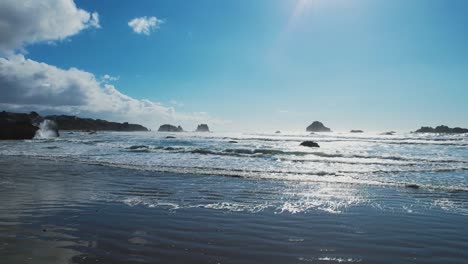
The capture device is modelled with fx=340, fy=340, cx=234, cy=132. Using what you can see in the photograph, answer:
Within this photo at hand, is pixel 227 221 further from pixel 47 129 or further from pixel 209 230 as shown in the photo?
pixel 47 129

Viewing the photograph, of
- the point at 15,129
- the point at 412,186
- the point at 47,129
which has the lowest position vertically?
the point at 412,186

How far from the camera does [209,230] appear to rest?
7.05 m

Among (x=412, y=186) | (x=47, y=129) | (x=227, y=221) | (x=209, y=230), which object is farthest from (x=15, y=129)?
(x=209, y=230)

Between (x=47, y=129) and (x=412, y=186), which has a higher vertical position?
(x=47, y=129)

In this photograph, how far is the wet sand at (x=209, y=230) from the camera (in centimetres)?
552

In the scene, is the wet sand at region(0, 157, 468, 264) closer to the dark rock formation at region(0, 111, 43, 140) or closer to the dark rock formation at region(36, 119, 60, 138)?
the dark rock formation at region(0, 111, 43, 140)

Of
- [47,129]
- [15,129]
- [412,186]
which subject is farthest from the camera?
[47,129]

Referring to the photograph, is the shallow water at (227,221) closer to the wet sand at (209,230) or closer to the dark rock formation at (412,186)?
the wet sand at (209,230)

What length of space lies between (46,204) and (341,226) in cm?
767

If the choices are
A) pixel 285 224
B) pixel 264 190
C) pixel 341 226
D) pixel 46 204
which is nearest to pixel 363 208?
pixel 341 226

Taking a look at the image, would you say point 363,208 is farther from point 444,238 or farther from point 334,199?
point 444,238

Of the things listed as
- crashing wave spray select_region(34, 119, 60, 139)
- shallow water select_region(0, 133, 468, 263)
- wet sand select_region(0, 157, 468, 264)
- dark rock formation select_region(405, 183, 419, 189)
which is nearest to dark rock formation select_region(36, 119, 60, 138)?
crashing wave spray select_region(34, 119, 60, 139)

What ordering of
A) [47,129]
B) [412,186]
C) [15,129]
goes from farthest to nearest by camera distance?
[47,129], [15,129], [412,186]

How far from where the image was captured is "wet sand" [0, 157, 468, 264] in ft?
18.1
